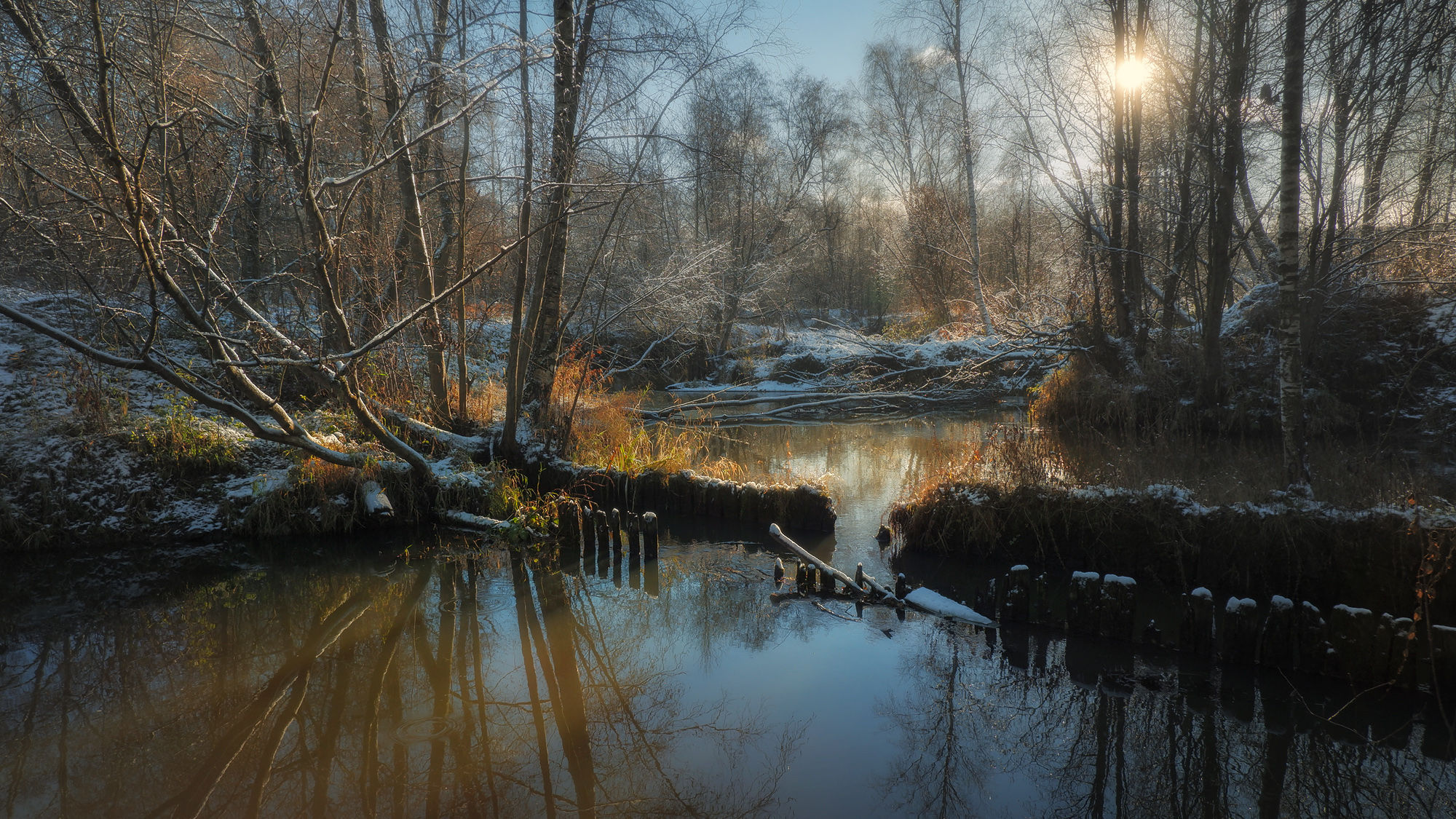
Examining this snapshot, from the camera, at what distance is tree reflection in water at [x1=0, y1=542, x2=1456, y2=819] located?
347 centimetres

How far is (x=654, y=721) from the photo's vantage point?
4219 mm

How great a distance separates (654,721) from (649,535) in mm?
2713

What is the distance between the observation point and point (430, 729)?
4.05 meters

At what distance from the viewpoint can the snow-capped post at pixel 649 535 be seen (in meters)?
6.79

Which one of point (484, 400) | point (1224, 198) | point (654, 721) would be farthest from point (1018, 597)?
point (484, 400)

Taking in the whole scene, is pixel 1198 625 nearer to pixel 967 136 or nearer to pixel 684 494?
pixel 684 494

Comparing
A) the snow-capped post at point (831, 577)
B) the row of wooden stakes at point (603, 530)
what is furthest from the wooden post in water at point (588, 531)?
the snow-capped post at point (831, 577)

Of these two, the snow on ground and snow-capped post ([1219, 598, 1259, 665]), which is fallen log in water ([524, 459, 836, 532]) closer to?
the snow on ground

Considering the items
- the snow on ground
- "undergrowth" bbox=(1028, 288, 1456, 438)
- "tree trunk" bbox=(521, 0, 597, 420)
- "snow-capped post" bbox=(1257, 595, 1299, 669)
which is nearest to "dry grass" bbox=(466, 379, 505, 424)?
"tree trunk" bbox=(521, 0, 597, 420)

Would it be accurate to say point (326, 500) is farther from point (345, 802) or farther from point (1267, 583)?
point (1267, 583)

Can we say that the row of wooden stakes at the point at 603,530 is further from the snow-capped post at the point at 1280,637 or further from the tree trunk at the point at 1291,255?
the tree trunk at the point at 1291,255

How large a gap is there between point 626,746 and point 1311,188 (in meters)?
11.5

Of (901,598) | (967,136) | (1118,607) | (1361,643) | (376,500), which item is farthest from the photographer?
(967,136)

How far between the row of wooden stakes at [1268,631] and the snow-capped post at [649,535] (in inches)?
119
